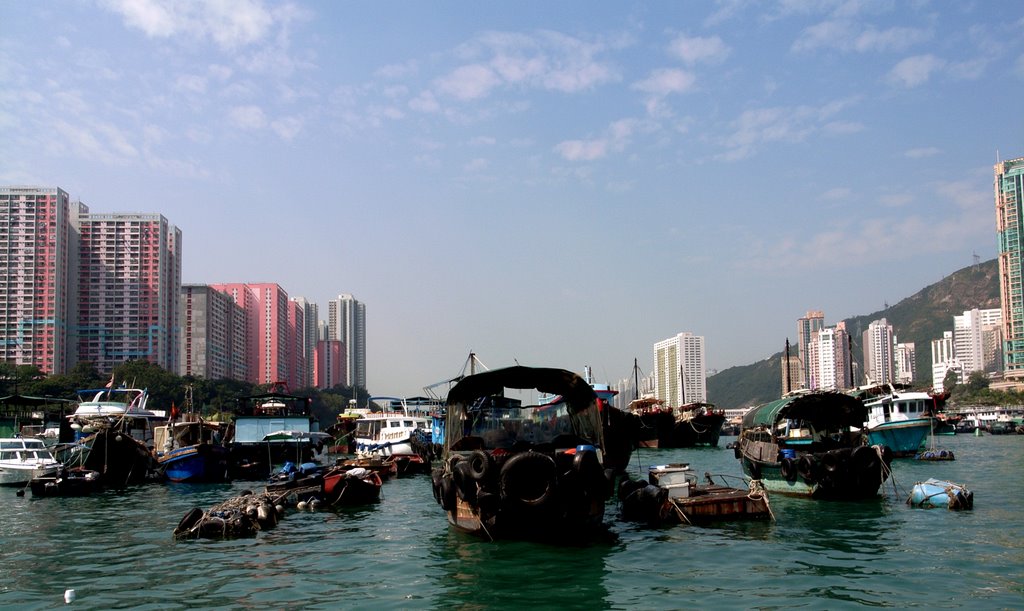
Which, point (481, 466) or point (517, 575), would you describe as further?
point (481, 466)

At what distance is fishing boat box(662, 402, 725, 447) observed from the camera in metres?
65.2

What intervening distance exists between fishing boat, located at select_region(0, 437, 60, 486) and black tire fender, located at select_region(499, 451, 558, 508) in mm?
23300

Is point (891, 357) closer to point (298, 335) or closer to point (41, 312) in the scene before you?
point (298, 335)

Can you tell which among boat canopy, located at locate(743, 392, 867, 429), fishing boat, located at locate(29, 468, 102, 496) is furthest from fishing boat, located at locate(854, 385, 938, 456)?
fishing boat, located at locate(29, 468, 102, 496)

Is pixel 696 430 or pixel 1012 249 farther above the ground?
pixel 1012 249

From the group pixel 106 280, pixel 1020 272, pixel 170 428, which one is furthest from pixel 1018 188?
pixel 106 280

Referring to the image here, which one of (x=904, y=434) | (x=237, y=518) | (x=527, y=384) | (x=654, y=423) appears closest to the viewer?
(x=237, y=518)

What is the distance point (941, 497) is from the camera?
748 inches

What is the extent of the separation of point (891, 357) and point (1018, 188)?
73.5m

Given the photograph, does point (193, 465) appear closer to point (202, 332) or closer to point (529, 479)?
point (529, 479)

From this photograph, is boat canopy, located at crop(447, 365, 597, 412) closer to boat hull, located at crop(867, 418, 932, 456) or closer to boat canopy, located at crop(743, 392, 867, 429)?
boat canopy, located at crop(743, 392, 867, 429)

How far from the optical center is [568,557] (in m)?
13.3

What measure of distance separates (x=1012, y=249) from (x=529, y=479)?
137 metres

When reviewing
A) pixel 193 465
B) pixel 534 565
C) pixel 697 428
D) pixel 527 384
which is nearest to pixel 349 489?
pixel 527 384
